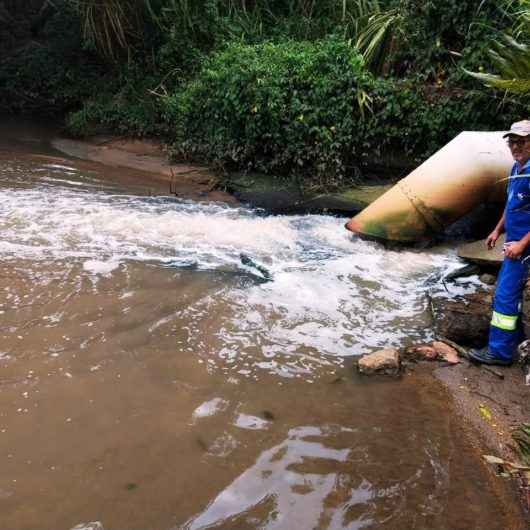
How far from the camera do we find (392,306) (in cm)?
436

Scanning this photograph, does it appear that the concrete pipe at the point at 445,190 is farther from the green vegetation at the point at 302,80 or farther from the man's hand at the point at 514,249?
the man's hand at the point at 514,249

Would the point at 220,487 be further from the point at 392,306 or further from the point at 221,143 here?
the point at 221,143

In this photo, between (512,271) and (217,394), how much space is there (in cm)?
209

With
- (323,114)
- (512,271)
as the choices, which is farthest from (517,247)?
(323,114)

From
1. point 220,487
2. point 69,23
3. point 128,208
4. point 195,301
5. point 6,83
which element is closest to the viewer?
point 220,487

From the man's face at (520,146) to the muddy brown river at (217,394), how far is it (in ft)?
4.61

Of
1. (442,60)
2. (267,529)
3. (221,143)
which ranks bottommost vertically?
(267,529)

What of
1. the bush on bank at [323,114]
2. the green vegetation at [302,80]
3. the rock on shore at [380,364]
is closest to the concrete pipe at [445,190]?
the green vegetation at [302,80]

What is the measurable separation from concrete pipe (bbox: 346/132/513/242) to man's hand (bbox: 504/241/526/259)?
1.96 metres

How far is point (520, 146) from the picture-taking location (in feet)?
11.1

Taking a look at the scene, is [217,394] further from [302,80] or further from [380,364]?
[302,80]

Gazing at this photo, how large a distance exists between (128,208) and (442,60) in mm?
4562

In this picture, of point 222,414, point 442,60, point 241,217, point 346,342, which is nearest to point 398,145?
point 442,60

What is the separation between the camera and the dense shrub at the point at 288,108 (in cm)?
711
